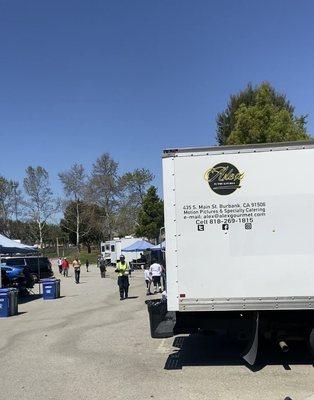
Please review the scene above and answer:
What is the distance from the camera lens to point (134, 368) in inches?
340

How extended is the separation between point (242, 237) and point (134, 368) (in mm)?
2782

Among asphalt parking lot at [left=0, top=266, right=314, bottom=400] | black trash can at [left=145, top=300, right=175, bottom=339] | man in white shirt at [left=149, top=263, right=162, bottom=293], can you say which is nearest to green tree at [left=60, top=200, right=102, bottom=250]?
man in white shirt at [left=149, top=263, right=162, bottom=293]

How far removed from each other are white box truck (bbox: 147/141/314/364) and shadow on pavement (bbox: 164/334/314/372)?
1.62 feet

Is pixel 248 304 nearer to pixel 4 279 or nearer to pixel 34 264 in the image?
pixel 4 279

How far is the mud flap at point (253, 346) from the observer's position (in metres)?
7.98

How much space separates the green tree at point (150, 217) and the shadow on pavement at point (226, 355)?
5168 centimetres

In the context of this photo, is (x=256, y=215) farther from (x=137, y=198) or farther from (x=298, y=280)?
(x=137, y=198)

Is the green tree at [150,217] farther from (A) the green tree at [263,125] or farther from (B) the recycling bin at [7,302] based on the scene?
(B) the recycling bin at [7,302]

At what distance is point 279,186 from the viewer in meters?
8.04

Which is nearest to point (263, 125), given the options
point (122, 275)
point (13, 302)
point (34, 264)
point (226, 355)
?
point (122, 275)

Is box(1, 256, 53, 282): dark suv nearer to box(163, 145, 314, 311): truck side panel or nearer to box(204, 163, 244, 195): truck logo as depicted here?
box(163, 145, 314, 311): truck side panel

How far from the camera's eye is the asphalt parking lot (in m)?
7.15

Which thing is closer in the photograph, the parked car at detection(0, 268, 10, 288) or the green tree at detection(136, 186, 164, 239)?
the parked car at detection(0, 268, 10, 288)

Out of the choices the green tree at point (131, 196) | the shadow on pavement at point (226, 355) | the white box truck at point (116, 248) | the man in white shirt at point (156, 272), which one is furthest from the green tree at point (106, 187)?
the shadow on pavement at point (226, 355)
